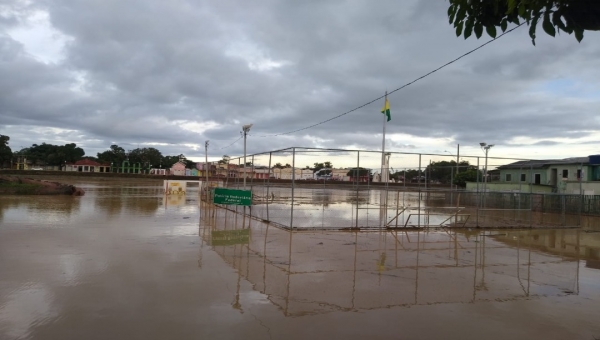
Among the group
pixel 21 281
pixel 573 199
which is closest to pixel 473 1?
pixel 21 281

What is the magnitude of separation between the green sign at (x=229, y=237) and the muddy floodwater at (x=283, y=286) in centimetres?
6

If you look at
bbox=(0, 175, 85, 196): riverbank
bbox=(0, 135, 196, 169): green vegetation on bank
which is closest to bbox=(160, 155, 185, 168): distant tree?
bbox=(0, 135, 196, 169): green vegetation on bank

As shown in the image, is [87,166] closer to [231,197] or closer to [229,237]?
[231,197]

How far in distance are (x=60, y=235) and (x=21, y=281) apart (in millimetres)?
4998

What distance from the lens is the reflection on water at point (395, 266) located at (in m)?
6.68

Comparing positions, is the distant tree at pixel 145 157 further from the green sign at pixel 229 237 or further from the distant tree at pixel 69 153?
the green sign at pixel 229 237

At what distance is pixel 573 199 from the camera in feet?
84.6

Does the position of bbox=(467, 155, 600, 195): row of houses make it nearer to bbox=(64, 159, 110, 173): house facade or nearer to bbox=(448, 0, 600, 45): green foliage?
bbox=(448, 0, 600, 45): green foliage

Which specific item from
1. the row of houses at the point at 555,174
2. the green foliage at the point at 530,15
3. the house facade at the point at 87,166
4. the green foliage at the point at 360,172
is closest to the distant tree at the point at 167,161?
the house facade at the point at 87,166

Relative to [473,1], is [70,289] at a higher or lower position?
lower

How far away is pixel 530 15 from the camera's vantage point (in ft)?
12.8

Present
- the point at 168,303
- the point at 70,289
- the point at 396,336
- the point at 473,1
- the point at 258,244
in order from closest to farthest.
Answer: the point at 473,1
the point at 396,336
the point at 168,303
the point at 70,289
the point at 258,244

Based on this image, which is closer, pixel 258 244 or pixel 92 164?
pixel 258 244

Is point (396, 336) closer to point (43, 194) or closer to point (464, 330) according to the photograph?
point (464, 330)
